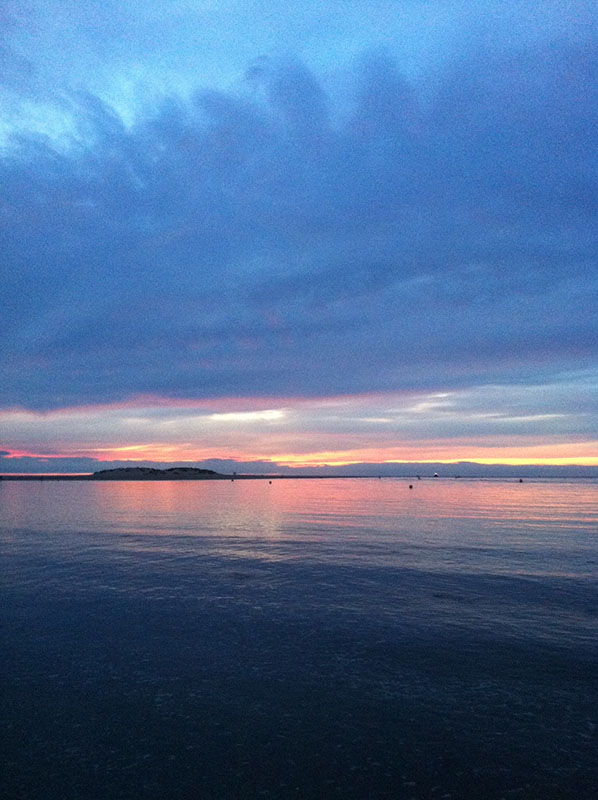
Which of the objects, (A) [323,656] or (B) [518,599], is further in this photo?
(B) [518,599]

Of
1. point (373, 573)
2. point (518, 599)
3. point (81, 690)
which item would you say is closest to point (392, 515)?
point (373, 573)

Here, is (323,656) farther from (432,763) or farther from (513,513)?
(513,513)

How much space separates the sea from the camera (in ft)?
26.2

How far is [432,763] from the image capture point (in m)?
8.27

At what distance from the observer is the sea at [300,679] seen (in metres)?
8.00

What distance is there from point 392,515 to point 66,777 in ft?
144

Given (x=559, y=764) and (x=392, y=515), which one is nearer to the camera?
(x=559, y=764)

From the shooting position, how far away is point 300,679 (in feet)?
37.5

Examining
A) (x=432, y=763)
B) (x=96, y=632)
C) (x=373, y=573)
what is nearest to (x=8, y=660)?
(x=96, y=632)

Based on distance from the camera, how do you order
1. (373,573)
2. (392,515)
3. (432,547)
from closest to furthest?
1. (373,573)
2. (432,547)
3. (392,515)

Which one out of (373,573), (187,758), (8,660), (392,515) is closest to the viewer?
(187,758)

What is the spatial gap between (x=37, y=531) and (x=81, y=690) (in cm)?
3102

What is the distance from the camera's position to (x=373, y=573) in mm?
22031

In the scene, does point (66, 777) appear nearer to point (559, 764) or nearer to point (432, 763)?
point (432, 763)
